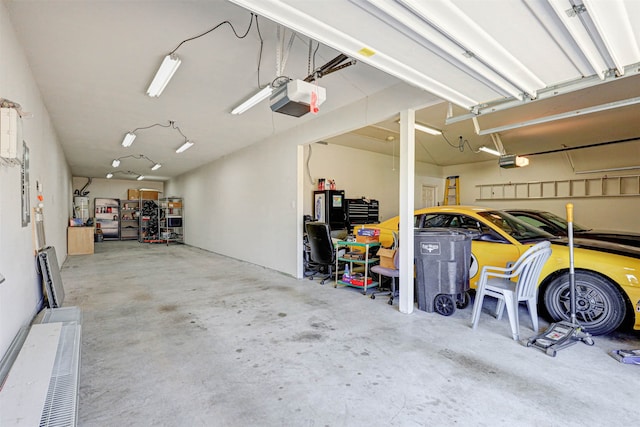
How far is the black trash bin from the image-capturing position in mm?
3461

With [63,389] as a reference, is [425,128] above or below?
above

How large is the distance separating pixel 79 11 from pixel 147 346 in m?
2.93

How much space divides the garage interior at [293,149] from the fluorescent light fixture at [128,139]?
0.19 meters

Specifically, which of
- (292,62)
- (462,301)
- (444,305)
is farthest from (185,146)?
(462,301)

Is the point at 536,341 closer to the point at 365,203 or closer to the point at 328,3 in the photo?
the point at 328,3

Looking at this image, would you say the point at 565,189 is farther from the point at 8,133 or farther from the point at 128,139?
the point at 128,139

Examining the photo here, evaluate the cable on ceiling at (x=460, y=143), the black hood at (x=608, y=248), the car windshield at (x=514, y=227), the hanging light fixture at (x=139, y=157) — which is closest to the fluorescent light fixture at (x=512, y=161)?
the cable on ceiling at (x=460, y=143)

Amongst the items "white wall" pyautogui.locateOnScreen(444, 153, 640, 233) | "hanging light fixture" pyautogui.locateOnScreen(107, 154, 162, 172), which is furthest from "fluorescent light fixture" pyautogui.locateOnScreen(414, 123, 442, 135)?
"hanging light fixture" pyautogui.locateOnScreen(107, 154, 162, 172)

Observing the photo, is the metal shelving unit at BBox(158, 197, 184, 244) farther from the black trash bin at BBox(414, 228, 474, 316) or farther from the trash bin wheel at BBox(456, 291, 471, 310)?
the trash bin wheel at BBox(456, 291, 471, 310)

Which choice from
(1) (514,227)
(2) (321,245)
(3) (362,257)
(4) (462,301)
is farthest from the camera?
(2) (321,245)

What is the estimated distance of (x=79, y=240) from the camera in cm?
909

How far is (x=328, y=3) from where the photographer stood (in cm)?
164

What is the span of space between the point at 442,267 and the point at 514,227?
57.5 inches

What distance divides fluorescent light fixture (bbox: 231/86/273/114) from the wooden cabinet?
7.56m
